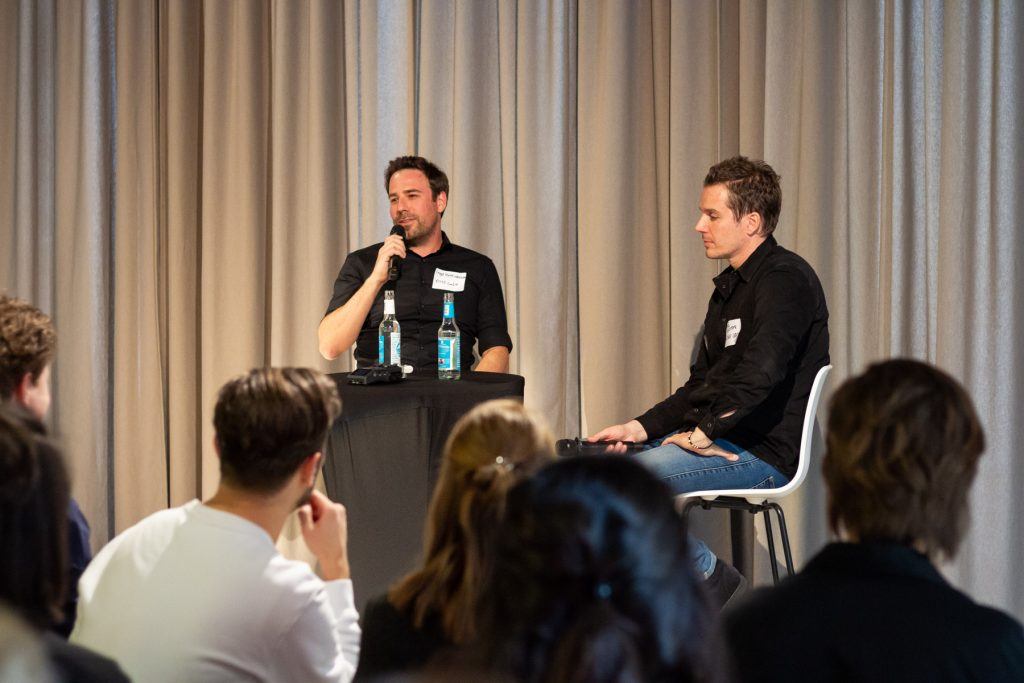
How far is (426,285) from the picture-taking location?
3883 mm

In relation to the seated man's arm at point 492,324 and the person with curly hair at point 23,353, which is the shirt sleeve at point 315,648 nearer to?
the person with curly hair at point 23,353

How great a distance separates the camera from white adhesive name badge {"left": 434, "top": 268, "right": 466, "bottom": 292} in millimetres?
3834

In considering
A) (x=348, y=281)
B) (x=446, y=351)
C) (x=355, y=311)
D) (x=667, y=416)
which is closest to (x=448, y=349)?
(x=446, y=351)

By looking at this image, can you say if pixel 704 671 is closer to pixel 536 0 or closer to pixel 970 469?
pixel 970 469

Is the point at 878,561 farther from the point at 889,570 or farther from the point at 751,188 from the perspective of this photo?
the point at 751,188

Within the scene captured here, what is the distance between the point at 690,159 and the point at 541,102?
26.1 inches

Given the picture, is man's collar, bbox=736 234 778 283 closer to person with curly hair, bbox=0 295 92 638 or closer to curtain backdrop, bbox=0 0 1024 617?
curtain backdrop, bbox=0 0 1024 617

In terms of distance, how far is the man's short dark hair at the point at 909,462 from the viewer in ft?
4.12

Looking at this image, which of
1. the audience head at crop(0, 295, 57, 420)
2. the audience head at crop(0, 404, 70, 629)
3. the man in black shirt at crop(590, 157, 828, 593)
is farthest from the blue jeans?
the audience head at crop(0, 404, 70, 629)

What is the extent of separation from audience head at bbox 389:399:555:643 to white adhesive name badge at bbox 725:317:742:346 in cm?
179

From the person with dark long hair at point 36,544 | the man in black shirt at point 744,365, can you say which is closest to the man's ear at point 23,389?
the person with dark long hair at point 36,544

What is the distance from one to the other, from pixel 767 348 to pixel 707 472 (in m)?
0.38

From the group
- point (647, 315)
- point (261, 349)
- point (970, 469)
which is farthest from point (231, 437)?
point (261, 349)

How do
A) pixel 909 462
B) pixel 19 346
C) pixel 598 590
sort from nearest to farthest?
pixel 598 590
pixel 909 462
pixel 19 346
